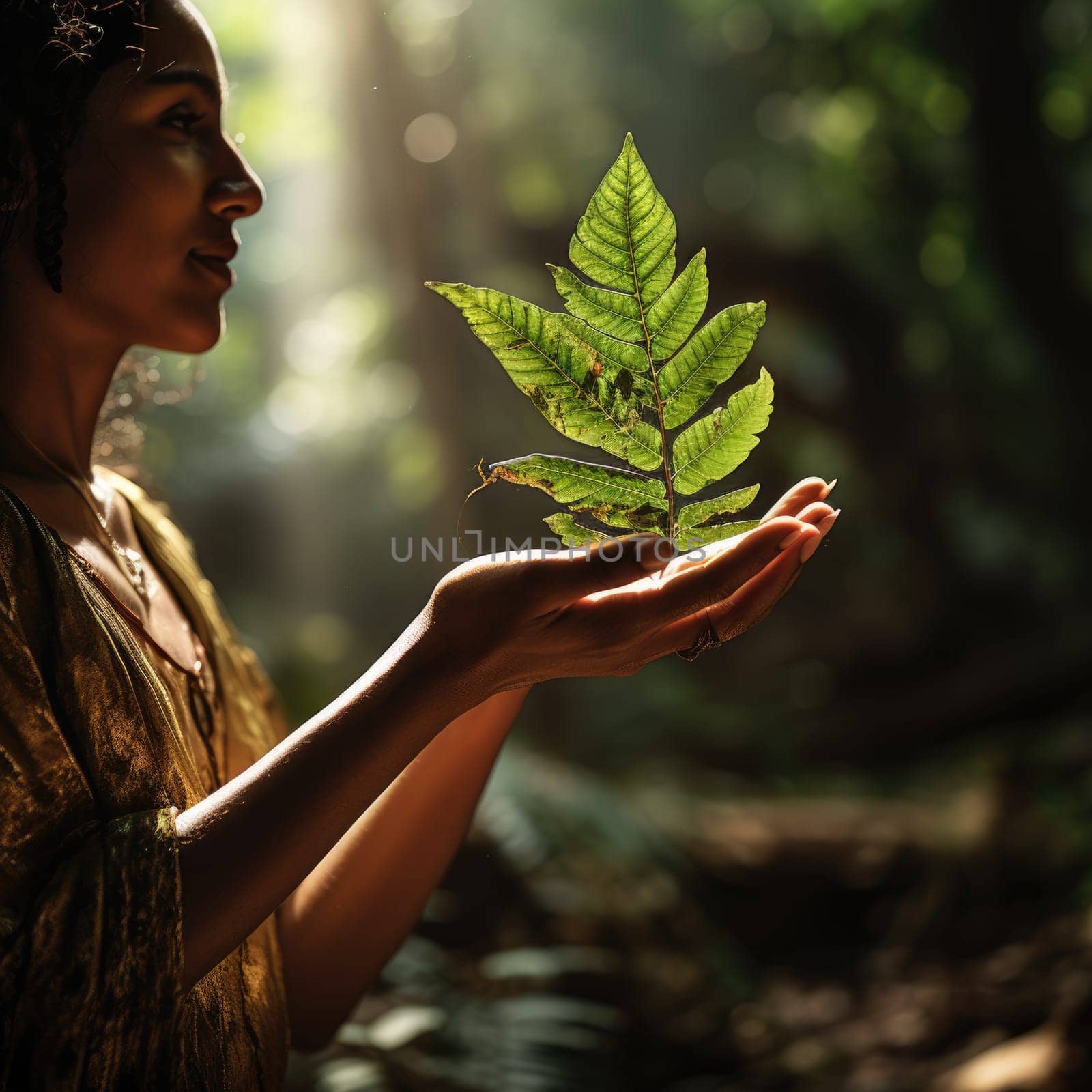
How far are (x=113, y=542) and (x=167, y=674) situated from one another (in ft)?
0.45

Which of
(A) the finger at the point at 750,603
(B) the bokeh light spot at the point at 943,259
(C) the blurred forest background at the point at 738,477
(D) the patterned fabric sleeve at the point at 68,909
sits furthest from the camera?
A: (B) the bokeh light spot at the point at 943,259

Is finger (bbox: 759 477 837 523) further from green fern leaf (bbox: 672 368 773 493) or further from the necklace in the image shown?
the necklace

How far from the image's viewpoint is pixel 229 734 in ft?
3.09

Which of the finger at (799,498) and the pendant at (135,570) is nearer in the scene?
the finger at (799,498)

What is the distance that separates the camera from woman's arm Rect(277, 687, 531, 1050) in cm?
92

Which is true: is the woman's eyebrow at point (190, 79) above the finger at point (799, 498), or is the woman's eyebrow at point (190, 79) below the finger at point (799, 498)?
above

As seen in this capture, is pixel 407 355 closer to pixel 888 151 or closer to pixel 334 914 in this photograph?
pixel 334 914

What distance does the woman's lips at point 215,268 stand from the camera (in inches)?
32.5

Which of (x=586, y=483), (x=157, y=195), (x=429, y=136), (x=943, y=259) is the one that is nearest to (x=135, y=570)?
(x=157, y=195)

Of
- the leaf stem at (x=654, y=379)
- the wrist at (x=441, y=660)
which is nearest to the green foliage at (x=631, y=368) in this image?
the leaf stem at (x=654, y=379)

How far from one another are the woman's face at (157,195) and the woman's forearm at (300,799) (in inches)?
14.4

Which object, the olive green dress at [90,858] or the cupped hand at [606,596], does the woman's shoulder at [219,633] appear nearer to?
the olive green dress at [90,858]

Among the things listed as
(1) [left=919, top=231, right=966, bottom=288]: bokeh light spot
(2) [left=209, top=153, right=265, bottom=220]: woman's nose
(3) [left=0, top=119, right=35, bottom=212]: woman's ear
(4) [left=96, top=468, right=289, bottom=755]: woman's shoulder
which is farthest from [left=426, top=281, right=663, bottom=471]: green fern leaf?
(1) [left=919, top=231, right=966, bottom=288]: bokeh light spot

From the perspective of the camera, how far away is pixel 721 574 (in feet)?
2.09
